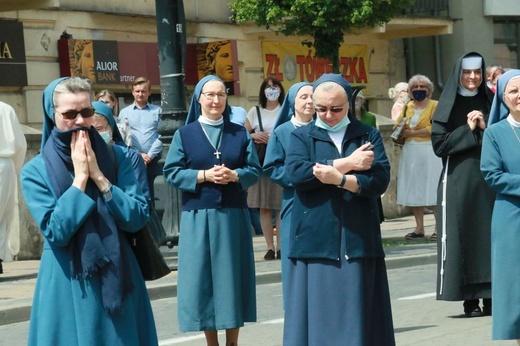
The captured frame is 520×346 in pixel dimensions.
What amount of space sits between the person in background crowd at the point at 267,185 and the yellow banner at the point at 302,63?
28.9 ft

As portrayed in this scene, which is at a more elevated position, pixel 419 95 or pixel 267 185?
pixel 419 95

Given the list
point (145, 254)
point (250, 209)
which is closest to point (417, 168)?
point (250, 209)

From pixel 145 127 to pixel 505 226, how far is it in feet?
26.9

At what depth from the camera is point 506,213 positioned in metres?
8.59

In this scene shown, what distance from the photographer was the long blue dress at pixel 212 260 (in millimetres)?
9312

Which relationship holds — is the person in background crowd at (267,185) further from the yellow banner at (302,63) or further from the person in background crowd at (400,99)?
the yellow banner at (302,63)

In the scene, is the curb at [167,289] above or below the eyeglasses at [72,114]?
below

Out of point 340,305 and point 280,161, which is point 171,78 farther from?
point 340,305

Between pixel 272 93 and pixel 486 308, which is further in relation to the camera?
pixel 272 93

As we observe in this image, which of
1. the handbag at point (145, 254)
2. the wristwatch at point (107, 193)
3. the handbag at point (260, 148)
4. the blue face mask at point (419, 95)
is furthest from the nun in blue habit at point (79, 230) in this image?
the blue face mask at point (419, 95)

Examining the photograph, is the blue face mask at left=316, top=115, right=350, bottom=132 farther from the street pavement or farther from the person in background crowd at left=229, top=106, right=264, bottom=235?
the person in background crowd at left=229, top=106, right=264, bottom=235

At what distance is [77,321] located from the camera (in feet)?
20.2

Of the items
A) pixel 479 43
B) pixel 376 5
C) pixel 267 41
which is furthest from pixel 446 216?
pixel 479 43

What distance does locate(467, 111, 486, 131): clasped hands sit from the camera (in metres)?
10.8
